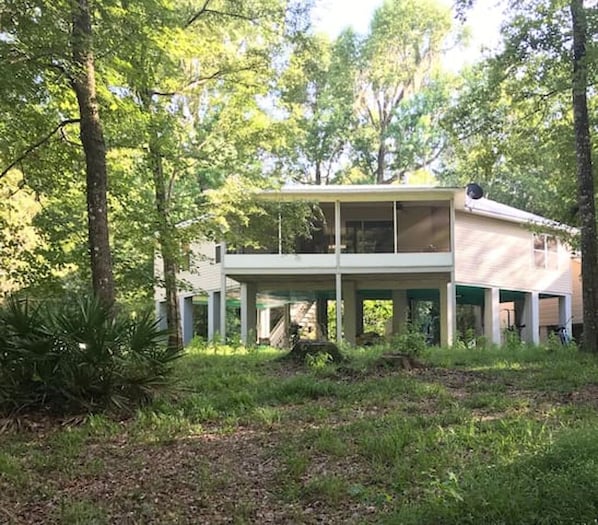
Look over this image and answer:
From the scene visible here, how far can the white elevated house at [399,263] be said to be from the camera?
19.8 m

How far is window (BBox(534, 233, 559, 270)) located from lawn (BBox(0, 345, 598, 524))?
1593cm

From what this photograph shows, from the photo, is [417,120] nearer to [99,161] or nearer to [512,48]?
[512,48]

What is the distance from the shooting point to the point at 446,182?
32.2 m

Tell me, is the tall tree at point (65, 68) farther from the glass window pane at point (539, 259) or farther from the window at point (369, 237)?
the glass window pane at point (539, 259)

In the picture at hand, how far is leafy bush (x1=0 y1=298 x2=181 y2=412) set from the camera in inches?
273

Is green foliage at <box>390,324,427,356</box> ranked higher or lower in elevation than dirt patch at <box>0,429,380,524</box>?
higher

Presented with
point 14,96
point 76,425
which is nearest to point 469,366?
point 76,425

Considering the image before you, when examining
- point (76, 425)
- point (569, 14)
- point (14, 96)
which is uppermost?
point (569, 14)

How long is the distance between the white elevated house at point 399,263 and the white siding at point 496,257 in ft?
0.12

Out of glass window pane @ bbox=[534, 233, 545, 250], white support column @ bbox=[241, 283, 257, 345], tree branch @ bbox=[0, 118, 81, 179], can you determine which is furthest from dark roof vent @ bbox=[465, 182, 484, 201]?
tree branch @ bbox=[0, 118, 81, 179]

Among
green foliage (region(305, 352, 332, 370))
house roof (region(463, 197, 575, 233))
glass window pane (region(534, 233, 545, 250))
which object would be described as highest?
house roof (region(463, 197, 575, 233))

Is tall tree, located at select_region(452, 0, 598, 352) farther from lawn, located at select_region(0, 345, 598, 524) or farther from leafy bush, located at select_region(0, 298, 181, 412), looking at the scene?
leafy bush, located at select_region(0, 298, 181, 412)

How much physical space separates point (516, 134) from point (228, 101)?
644 centimetres

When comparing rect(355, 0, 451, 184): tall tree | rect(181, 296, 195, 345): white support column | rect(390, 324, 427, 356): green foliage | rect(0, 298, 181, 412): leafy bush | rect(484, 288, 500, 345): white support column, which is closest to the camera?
rect(0, 298, 181, 412): leafy bush
